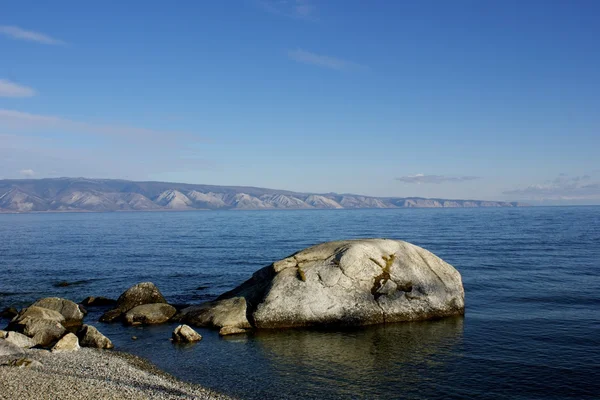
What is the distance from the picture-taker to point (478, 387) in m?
16.3

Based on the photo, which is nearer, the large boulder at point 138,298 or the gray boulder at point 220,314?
the gray boulder at point 220,314

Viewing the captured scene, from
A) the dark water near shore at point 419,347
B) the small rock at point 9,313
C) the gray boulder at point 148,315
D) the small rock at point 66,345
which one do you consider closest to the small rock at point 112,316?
the dark water near shore at point 419,347

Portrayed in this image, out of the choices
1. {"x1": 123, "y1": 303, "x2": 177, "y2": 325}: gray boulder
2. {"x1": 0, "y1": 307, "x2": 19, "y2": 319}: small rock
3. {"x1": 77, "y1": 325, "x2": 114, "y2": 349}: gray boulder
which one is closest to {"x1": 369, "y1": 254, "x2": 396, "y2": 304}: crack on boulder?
{"x1": 123, "y1": 303, "x2": 177, "y2": 325}: gray boulder

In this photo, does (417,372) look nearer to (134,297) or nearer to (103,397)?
(103,397)

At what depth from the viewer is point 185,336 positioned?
22734 millimetres

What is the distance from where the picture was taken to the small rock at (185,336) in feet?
74.5

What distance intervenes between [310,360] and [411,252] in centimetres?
1139

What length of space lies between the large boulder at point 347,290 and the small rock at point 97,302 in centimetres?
850

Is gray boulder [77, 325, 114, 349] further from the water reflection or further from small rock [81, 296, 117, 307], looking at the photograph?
small rock [81, 296, 117, 307]

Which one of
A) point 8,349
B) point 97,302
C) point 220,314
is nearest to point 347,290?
point 220,314

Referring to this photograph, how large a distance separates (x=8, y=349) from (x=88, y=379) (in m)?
6.74

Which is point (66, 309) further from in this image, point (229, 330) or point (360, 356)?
point (360, 356)

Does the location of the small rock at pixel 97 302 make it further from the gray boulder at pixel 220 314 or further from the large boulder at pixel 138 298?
the gray boulder at pixel 220 314

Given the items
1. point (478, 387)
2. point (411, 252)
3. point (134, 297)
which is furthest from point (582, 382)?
point (134, 297)
